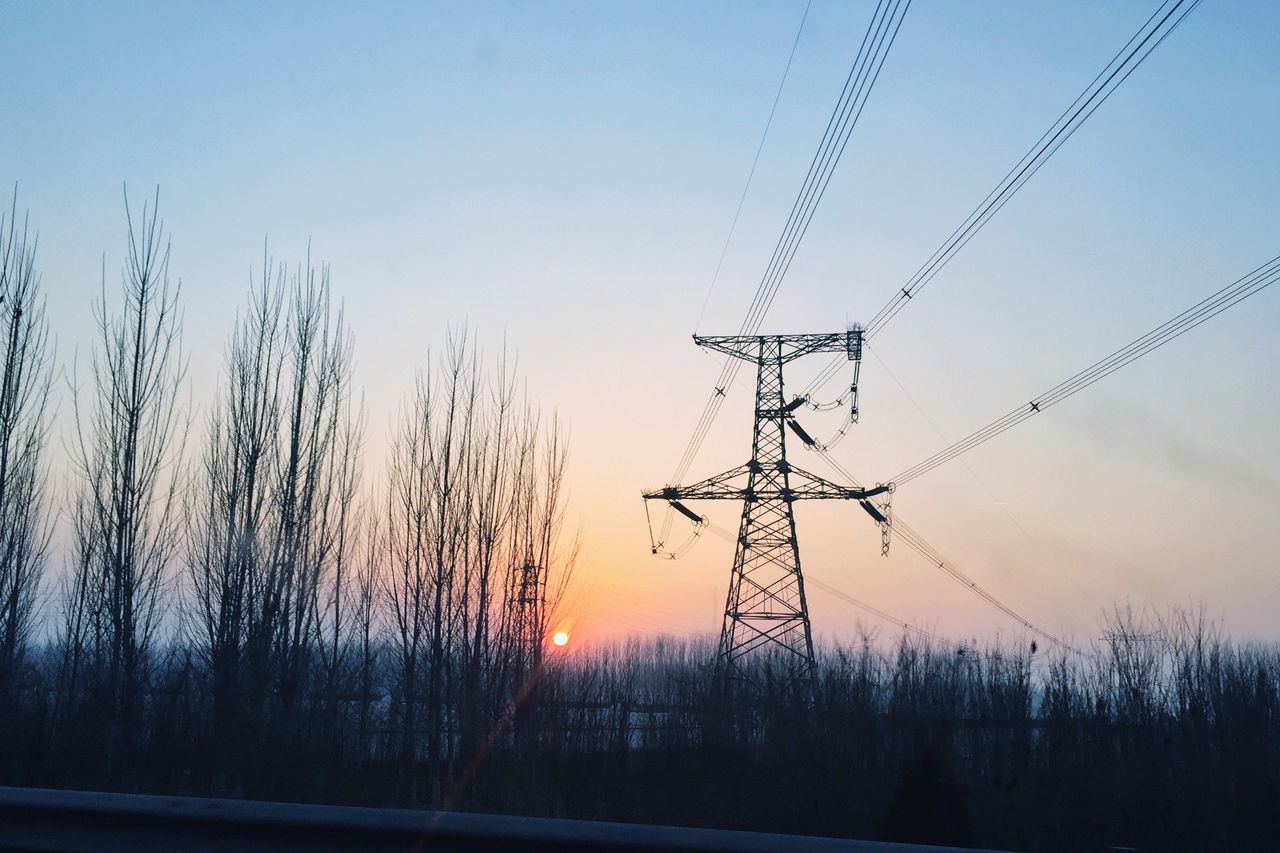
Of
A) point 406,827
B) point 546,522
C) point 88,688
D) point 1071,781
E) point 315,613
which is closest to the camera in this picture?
point 406,827

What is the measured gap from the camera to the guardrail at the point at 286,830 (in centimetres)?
407

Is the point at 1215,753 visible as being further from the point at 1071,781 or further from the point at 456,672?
the point at 456,672

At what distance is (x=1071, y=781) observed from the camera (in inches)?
387

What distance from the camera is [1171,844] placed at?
9.12 meters

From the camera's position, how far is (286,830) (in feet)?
14.1

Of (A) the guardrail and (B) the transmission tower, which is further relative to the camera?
(B) the transmission tower

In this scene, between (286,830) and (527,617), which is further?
(527,617)

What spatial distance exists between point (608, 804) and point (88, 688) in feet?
27.0

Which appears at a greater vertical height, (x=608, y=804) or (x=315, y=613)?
(x=315, y=613)

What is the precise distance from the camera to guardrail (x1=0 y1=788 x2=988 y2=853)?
13.4 feet

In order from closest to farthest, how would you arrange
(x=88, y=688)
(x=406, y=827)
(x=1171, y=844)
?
(x=406, y=827)
(x=1171, y=844)
(x=88, y=688)

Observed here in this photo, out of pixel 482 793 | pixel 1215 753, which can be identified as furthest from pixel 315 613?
pixel 1215 753

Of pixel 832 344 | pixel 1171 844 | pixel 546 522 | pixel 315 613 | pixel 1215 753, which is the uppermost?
pixel 832 344

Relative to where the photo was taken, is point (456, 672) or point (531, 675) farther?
point (456, 672)
